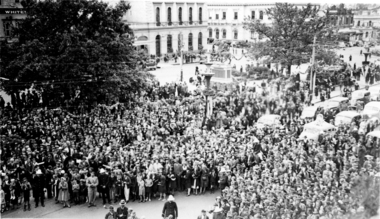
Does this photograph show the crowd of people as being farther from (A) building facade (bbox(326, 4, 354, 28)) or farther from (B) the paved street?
(A) building facade (bbox(326, 4, 354, 28))

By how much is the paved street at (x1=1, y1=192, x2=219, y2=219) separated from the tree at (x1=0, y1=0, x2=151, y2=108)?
28.0 feet

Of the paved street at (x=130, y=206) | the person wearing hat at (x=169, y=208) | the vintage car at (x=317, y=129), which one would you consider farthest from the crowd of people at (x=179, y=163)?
the person wearing hat at (x=169, y=208)

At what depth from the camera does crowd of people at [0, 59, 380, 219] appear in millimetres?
12484

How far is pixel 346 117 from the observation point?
2189cm

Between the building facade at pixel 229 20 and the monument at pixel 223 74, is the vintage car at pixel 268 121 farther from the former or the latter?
the building facade at pixel 229 20

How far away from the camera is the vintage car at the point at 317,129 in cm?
1923

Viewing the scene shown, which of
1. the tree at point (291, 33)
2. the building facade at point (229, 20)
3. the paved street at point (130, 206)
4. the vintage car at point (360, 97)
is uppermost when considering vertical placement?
Answer: the building facade at point (229, 20)

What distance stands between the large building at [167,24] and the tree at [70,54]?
868 inches

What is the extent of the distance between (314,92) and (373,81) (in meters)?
7.09

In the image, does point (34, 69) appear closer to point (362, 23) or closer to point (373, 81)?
point (373, 81)

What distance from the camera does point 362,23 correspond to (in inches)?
2048

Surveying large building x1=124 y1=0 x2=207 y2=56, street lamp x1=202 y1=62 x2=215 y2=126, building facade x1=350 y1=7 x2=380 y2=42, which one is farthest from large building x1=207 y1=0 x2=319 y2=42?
street lamp x1=202 y1=62 x2=215 y2=126

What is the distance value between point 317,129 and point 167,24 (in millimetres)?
36766

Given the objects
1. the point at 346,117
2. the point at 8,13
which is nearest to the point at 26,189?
the point at 346,117
